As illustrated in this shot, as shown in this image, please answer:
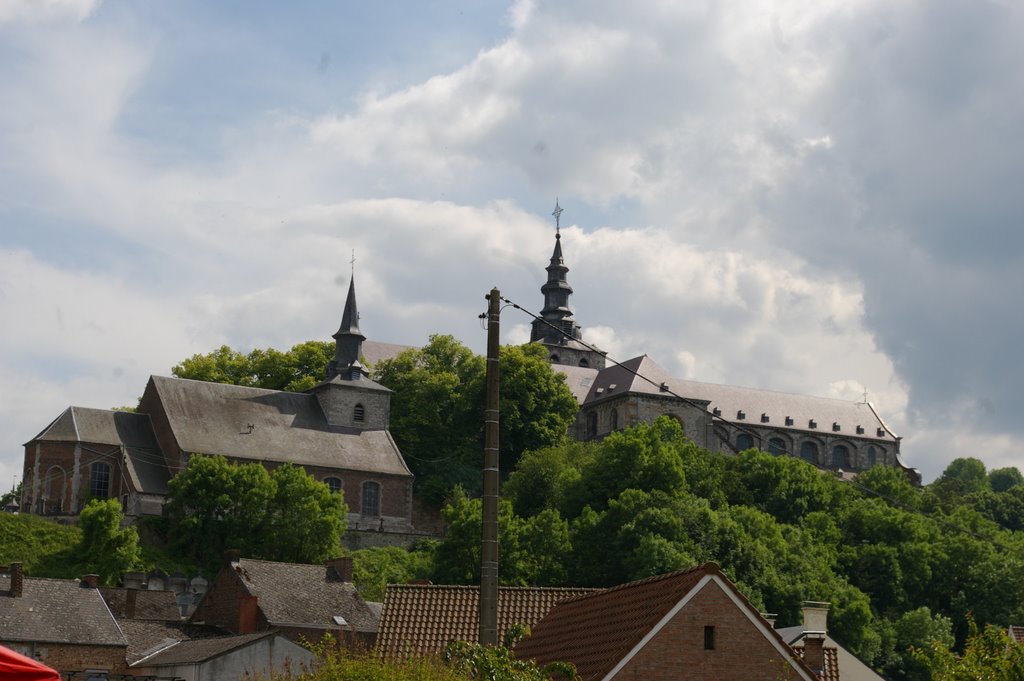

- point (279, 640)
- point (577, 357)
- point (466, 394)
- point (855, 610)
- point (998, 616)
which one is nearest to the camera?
point (279, 640)

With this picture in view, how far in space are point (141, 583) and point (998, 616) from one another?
38910 millimetres

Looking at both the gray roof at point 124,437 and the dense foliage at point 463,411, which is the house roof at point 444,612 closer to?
the gray roof at point 124,437

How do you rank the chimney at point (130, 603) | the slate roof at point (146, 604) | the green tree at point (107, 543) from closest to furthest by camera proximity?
→ the chimney at point (130, 603) → the slate roof at point (146, 604) → the green tree at point (107, 543)

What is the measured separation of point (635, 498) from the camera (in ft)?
213

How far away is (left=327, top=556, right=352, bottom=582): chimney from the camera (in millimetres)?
48188

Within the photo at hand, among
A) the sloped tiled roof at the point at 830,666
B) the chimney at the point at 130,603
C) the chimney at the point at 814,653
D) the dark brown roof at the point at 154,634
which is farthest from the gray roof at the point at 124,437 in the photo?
the chimney at the point at 814,653

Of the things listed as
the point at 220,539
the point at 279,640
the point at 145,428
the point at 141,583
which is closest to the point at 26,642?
the point at 279,640

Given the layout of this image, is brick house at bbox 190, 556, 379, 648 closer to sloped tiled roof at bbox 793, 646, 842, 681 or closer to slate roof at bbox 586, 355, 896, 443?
sloped tiled roof at bbox 793, 646, 842, 681

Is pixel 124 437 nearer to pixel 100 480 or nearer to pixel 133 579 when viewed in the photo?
pixel 100 480

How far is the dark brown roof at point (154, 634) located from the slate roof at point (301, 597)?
66.2 inches

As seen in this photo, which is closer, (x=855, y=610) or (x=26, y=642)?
(x=26, y=642)

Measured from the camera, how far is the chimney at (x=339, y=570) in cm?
4819

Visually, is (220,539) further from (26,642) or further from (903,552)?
(903,552)

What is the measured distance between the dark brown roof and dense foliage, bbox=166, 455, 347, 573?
62.4 feet
